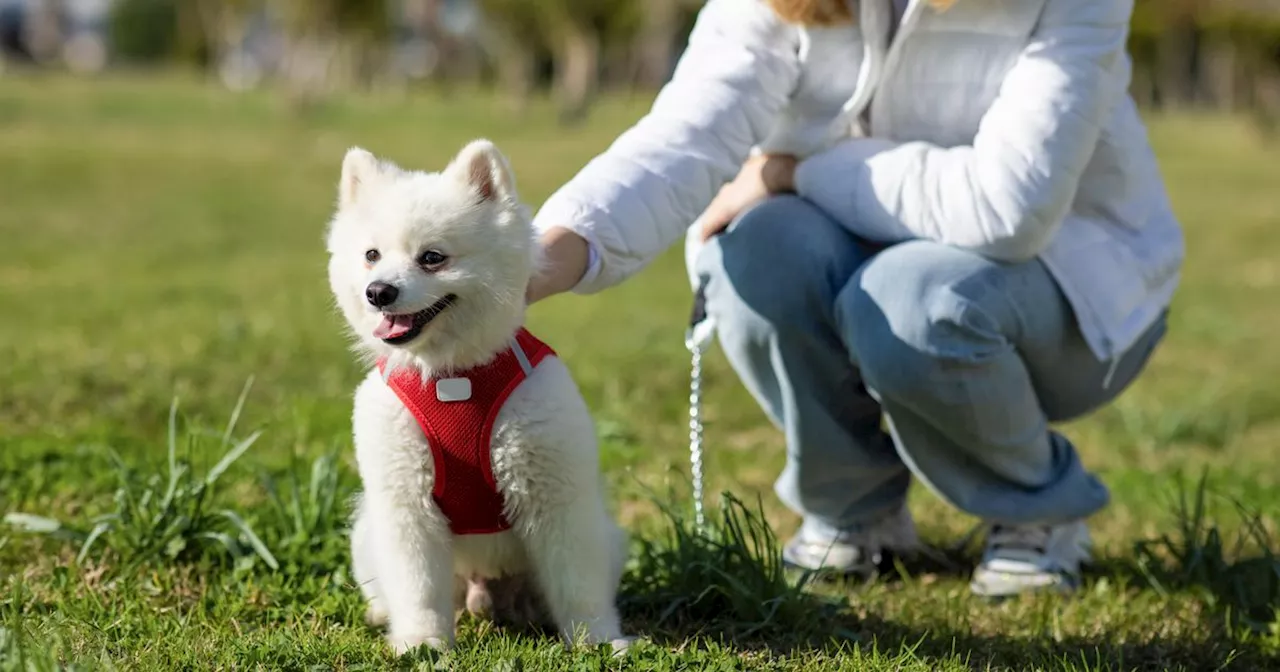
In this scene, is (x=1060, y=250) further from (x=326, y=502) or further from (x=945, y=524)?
(x=326, y=502)

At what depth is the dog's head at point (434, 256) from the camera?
2.48m

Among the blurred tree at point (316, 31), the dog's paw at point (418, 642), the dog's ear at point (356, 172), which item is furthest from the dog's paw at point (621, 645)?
the blurred tree at point (316, 31)

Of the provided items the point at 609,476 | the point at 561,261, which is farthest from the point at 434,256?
the point at 609,476

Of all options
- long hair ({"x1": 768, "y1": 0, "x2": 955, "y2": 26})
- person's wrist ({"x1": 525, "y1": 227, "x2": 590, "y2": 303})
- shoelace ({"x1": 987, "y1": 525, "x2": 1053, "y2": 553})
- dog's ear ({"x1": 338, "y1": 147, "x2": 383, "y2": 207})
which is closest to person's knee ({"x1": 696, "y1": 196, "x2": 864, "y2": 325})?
long hair ({"x1": 768, "y1": 0, "x2": 955, "y2": 26})

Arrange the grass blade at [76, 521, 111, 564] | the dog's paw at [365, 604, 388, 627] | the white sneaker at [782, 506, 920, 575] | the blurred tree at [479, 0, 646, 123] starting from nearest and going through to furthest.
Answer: the dog's paw at [365, 604, 388, 627], the grass blade at [76, 521, 111, 564], the white sneaker at [782, 506, 920, 575], the blurred tree at [479, 0, 646, 123]

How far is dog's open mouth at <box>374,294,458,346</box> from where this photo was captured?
2.47 m

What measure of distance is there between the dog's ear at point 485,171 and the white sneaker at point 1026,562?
1.69 m

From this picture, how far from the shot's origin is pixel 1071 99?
3113mm

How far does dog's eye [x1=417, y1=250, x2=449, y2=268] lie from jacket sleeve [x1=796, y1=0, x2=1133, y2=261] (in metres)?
1.22

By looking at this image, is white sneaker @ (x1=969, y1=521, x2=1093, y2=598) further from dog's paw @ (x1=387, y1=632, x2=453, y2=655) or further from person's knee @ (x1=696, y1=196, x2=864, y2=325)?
dog's paw @ (x1=387, y1=632, x2=453, y2=655)

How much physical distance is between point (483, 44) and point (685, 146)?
1700 inches

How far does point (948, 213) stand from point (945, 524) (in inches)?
52.0

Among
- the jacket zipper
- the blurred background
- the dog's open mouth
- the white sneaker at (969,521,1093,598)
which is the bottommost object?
the blurred background

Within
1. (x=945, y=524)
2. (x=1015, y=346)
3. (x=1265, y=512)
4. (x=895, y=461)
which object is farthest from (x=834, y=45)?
(x=1265, y=512)
